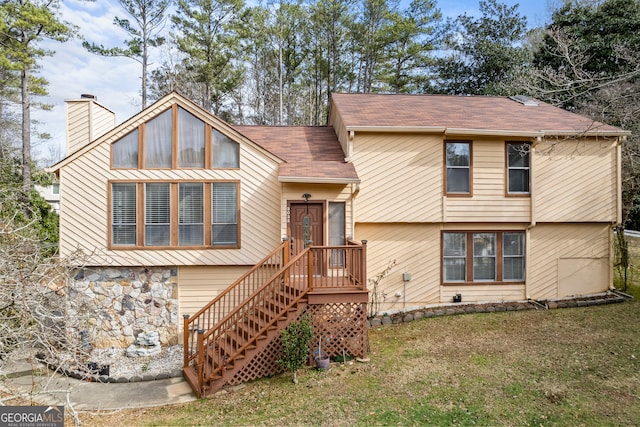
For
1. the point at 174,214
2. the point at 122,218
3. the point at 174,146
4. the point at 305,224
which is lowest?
the point at 305,224

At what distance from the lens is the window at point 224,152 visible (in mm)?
9668

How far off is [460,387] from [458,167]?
639 centimetres

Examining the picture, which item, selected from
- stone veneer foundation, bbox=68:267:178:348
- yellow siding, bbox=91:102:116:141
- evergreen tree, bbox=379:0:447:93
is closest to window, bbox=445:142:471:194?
stone veneer foundation, bbox=68:267:178:348

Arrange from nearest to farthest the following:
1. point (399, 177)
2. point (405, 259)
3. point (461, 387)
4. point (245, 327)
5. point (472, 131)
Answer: point (461, 387), point (245, 327), point (472, 131), point (399, 177), point (405, 259)

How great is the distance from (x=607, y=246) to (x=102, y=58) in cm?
2554

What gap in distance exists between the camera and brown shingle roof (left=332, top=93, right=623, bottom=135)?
1063cm

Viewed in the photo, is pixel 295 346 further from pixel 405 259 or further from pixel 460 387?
pixel 405 259

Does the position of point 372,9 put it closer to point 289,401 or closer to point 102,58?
point 102,58

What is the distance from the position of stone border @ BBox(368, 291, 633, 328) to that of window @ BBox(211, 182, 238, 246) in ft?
14.9

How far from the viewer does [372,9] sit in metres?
24.4

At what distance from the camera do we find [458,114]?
463 inches

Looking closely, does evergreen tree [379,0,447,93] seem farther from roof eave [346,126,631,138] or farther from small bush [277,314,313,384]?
small bush [277,314,313,384]

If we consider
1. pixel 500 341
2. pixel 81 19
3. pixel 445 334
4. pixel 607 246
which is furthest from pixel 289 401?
pixel 81 19

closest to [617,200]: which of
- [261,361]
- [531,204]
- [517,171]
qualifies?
[531,204]
